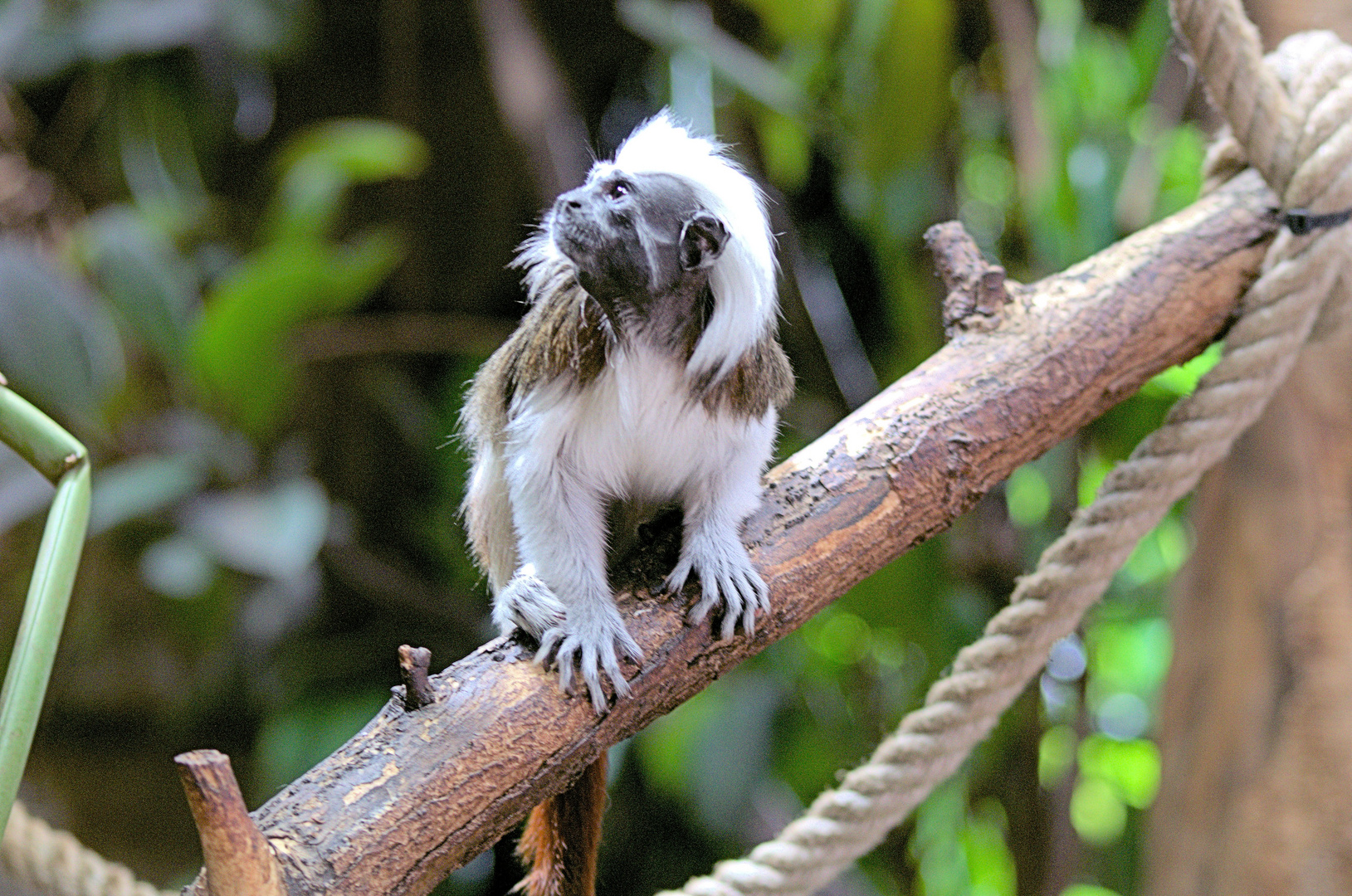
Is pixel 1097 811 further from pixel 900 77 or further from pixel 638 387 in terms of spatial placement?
pixel 638 387

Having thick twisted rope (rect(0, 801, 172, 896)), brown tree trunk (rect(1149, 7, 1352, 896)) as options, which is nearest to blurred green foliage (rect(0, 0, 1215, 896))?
brown tree trunk (rect(1149, 7, 1352, 896))

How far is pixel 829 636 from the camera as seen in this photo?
266cm

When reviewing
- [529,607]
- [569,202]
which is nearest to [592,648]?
[529,607]

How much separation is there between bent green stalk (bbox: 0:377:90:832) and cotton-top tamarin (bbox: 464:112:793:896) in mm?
411

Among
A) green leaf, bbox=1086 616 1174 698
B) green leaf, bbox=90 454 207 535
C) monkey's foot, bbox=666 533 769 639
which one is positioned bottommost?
monkey's foot, bbox=666 533 769 639

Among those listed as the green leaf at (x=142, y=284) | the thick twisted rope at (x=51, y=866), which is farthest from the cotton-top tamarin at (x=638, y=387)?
the green leaf at (x=142, y=284)

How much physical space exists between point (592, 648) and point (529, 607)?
0.11 m

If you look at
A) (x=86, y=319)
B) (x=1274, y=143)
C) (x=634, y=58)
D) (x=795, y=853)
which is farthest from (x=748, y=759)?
(x=634, y=58)

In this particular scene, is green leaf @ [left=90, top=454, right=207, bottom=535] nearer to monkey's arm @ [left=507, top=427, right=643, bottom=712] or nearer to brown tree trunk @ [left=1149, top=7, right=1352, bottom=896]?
monkey's arm @ [left=507, top=427, right=643, bottom=712]

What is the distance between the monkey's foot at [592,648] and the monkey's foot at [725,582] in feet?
0.25

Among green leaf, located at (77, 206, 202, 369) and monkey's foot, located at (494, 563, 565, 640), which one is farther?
green leaf, located at (77, 206, 202, 369)

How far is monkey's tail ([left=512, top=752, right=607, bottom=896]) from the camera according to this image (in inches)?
47.9

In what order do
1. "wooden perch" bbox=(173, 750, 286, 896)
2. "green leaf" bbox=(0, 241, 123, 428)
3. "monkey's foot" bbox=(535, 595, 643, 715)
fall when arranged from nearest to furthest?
"wooden perch" bbox=(173, 750, 286, 896) → "monkey's foot" bbox=(535, 595, 643, 715) → "green leaf" bbox=(0, 241, 123, 428)

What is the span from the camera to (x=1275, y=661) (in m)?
1.66
